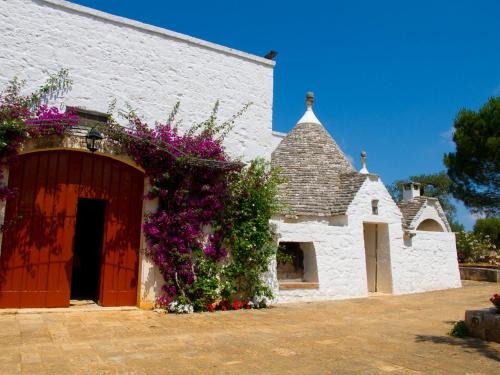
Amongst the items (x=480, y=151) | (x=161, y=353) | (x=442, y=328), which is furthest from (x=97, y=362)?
(x=480, y=151)

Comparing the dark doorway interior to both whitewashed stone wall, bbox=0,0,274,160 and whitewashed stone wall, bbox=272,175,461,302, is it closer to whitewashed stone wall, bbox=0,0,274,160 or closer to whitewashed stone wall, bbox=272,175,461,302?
whitewashed stone wall, bbox=0,0,274,160

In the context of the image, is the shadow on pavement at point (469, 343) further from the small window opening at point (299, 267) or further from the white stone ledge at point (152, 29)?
the white stone ledge at point (152, 29)

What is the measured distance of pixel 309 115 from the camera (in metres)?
16.5

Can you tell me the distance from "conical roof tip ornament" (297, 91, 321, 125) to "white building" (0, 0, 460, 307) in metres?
4.35

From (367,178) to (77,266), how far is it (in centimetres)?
899

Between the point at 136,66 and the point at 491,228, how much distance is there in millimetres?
23248

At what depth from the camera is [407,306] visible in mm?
10734

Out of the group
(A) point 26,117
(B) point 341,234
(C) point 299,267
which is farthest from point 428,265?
(A) point 26,117

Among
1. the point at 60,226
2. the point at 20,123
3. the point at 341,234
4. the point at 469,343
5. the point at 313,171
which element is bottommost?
the point at 469,343

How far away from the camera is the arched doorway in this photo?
780 cm

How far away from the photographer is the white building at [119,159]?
7.95 meters

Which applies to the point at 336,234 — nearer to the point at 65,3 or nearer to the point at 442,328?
the point at 442,328

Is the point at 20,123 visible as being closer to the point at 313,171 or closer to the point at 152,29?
→ the point at 152,29

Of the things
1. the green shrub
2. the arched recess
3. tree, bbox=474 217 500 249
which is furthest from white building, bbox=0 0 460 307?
tree, bbox=474 217 500 249
